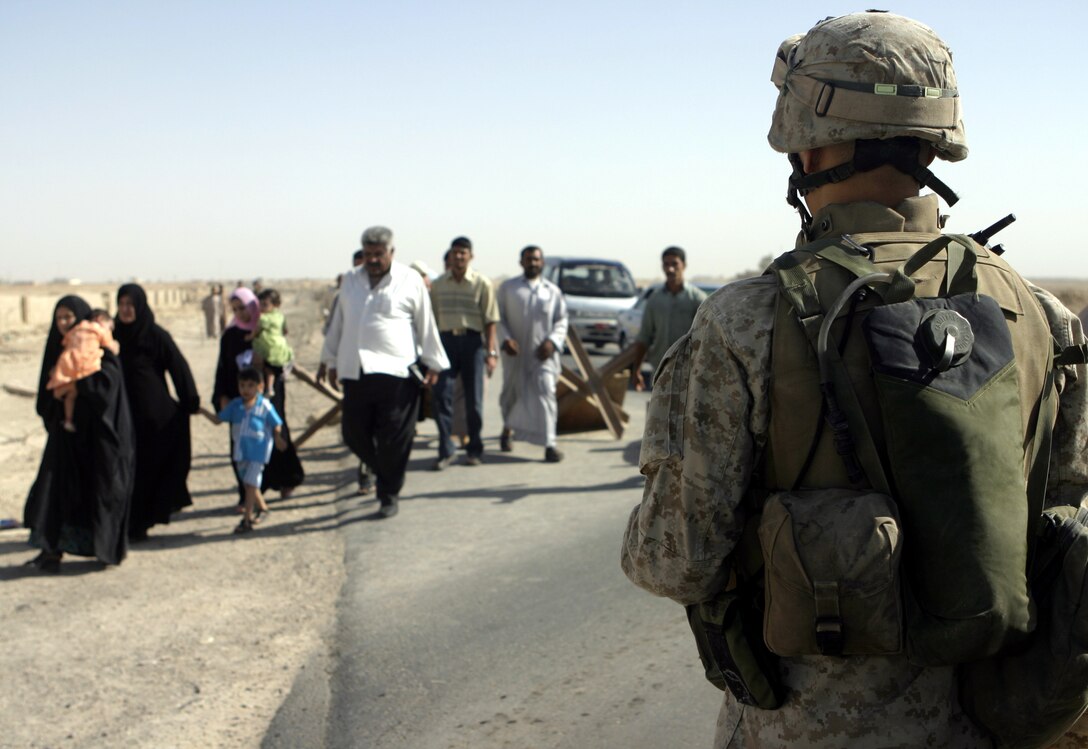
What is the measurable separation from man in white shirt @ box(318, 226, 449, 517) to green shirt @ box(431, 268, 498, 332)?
211 cm

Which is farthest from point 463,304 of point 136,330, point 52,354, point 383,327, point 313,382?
point 52,354

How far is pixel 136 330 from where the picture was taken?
774 centimetres

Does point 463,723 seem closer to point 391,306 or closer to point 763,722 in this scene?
point 763,722

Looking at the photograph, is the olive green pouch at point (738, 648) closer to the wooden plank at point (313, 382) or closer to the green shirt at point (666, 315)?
the green shirt at point (666, 315)

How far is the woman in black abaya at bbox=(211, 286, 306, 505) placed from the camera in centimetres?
861

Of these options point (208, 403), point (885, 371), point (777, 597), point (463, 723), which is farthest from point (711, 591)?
point (208, 403)

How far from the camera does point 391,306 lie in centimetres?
796

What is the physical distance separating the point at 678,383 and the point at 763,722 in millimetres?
586

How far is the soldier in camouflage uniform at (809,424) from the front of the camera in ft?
6.16

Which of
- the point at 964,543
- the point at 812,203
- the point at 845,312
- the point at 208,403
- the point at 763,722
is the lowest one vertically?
the point at 208,403

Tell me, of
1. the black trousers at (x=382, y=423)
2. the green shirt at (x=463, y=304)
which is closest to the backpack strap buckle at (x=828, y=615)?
the black trousers at (x=382, y=423)

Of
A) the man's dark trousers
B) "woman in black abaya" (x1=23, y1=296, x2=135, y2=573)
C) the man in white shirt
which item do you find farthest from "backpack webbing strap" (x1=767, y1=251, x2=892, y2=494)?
the man's dark trousers

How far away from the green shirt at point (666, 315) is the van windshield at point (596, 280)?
509 inches

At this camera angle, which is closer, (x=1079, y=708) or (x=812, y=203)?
(x=1079, y=708)
